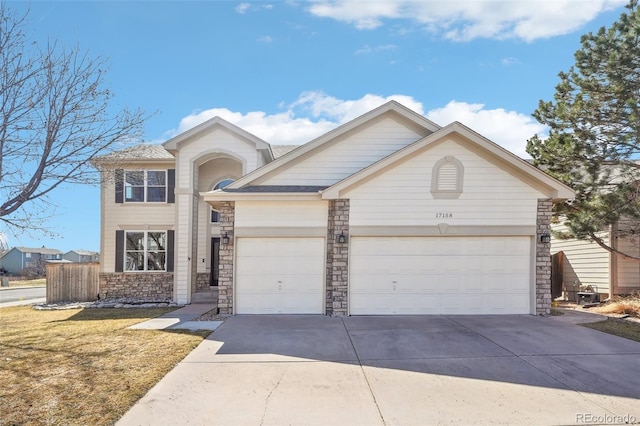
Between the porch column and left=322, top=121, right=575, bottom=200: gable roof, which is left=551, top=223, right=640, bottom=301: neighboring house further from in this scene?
the porch column

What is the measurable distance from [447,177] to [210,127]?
8.48m

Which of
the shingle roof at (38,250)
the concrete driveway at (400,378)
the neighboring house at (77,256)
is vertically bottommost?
the neighboring house at (77,256)

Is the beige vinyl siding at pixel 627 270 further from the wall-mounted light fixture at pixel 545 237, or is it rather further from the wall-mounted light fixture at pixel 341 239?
the wall-mounted light fixture at pixel 341 239

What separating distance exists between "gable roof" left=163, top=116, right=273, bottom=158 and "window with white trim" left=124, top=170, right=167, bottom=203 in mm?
2006

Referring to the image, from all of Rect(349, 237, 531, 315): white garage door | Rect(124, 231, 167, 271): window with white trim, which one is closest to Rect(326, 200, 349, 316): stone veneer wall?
Rect(349, 237, 531, 315): white garage door

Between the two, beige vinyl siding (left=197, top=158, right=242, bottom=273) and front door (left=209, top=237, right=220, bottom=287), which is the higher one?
beige vinyl siding (left=197, top=158, right=242, bottom=273)

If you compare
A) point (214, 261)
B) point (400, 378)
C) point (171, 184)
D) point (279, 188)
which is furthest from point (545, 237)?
point (171, 184)

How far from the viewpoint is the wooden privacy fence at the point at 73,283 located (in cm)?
1535

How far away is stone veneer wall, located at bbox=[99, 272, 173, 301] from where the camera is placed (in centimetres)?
1498

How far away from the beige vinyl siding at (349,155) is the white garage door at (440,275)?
2.41 metres

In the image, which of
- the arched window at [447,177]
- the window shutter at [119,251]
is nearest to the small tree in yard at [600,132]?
the arched window at [447,177]

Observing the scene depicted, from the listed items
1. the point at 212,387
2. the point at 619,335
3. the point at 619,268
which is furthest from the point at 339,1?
the point at 619,268

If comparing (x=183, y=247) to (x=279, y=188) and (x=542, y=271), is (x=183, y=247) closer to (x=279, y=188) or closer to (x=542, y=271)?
(x=279, y=188)

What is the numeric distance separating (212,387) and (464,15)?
11.8m
